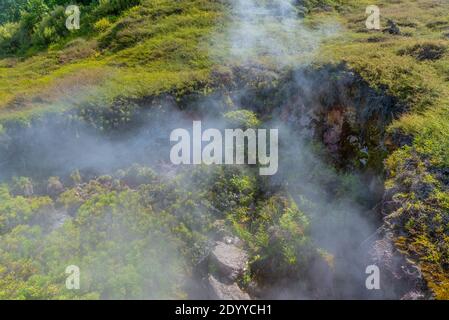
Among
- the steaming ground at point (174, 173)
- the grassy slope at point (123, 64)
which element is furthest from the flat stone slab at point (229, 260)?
the grassy slope at point (123, 64)

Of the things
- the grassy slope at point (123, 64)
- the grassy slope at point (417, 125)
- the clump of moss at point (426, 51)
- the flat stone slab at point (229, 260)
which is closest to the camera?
the grassy slope at point (417, 125)

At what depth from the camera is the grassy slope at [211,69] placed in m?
12.7

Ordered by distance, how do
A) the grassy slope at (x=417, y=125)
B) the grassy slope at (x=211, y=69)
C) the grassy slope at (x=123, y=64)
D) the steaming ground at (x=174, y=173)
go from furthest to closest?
the grassy slope at (x=123, y=64)
the steaming ground at (x=174, y=173)
the grassy slope at (x=211, y=69)
the grassy slope at (x=417, y=125)

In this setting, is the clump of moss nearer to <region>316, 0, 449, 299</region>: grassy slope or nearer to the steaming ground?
<region>316, 0, 449, 299</region>: grassy slope

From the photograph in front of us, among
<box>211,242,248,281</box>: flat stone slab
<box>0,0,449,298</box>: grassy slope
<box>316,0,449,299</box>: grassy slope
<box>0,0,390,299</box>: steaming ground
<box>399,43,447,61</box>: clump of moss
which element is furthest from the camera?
<box>399,43,447,61</box>: clump of moss

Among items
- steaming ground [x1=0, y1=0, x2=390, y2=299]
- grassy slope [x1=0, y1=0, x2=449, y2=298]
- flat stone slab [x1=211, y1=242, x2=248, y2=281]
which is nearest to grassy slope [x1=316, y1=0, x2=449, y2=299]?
grassy slope [x1=0, y1=0, x2=449, y2=298]

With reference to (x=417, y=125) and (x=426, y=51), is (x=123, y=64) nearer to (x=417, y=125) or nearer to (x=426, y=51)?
(x=417, y=125)

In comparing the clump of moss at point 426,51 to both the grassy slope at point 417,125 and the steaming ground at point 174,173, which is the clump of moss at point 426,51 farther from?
the steaming ground at point 174,173

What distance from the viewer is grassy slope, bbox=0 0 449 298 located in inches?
499

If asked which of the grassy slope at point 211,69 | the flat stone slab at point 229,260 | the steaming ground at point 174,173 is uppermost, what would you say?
the grassy slope at point 211,69
